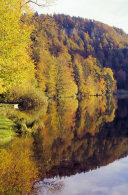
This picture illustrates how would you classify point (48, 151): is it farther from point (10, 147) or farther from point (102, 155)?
point (102, 155)

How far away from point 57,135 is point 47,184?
27.6 feet

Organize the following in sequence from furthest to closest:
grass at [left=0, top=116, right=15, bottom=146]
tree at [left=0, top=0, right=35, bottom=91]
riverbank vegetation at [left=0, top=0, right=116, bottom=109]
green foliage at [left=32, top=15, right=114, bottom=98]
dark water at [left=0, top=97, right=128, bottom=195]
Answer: green foliage at [left=32, top=15, right=114, bottom=98] < riverbank vegetation at [left=0, top=0, right=116, bottom=109] < tree at [left=0, top=0, right=35, bottom=91] < grass at [left=0, top=116, right=15, bottom=146] < dark water at [left=0, top=97, right=128, bottom=195]

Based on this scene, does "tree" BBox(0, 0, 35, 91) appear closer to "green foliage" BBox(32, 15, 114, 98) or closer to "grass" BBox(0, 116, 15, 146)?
"grass" BBox(0, 116, 15, 146)

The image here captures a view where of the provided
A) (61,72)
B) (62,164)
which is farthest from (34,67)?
(61,72)

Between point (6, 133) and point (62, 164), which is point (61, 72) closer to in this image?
point (6, 133)

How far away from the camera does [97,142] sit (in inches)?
594

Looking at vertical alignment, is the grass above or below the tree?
below

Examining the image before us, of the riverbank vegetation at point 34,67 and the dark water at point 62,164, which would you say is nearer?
the dark water at point 62,164

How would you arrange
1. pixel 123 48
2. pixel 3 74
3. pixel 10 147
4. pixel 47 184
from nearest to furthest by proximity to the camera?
pixel 47 184 → pixel 10 147 → pixel 3 74 → pixel 123 48

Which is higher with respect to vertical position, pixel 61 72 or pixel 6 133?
pixel 61 72

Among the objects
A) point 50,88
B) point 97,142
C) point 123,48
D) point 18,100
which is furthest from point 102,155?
point 123,48

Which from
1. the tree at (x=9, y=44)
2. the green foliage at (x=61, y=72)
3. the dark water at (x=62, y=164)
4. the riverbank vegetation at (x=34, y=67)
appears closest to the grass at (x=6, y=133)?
the dark water at (x=62, y=164)

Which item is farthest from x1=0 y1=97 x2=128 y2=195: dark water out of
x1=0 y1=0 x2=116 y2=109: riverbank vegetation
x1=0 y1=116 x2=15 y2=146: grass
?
x1=0 y1=0 x2=116 y2=109: riverbank vegetation

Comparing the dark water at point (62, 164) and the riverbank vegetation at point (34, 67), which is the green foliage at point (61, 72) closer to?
the riverbank vegetation at point (34, 67)
